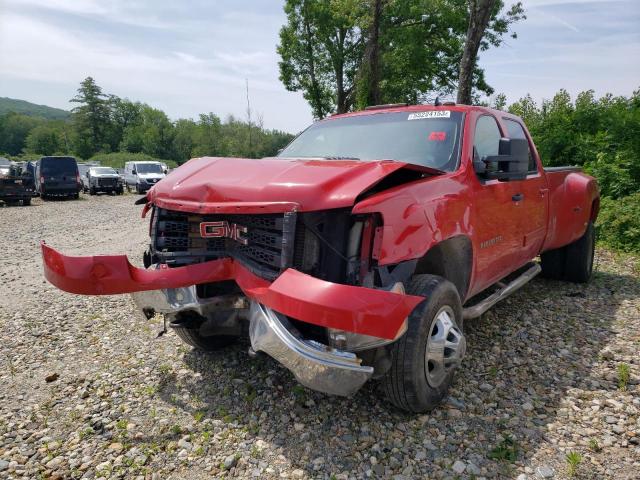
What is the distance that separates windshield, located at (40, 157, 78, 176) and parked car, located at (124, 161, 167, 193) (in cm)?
458

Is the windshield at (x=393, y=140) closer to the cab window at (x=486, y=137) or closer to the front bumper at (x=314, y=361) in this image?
the cab window at (x=486, y=137)

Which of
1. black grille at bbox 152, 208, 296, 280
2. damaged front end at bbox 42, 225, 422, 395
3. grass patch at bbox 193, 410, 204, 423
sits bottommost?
grass patch at bbox 193, 410, 204, 423

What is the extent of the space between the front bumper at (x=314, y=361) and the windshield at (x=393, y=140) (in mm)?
1700

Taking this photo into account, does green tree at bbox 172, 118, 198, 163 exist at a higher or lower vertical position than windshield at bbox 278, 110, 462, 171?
higher

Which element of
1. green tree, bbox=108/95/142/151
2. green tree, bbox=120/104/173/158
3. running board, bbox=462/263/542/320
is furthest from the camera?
green tree, bbox=108/95/142/151

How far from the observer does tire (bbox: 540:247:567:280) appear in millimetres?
5984

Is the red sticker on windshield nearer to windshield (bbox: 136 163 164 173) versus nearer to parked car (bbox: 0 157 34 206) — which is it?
parked car (bbox: 0 157 34 206)

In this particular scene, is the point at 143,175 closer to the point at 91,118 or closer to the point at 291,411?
the point at 291,411

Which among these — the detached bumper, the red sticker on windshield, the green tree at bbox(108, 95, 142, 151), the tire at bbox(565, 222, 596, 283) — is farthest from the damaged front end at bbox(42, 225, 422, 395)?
the green tree at bbox(108, 95, 142, 151)

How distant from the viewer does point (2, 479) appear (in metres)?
2.44

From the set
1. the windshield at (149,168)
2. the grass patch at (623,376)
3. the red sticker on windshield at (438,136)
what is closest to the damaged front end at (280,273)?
the red sticker on windshield at (438,136)

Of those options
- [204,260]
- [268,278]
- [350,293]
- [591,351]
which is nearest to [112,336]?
[204,260]

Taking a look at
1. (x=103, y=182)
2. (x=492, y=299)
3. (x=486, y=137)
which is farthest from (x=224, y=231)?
(x=103, y=182)

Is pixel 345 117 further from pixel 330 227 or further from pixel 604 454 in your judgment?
pixel 604 454
